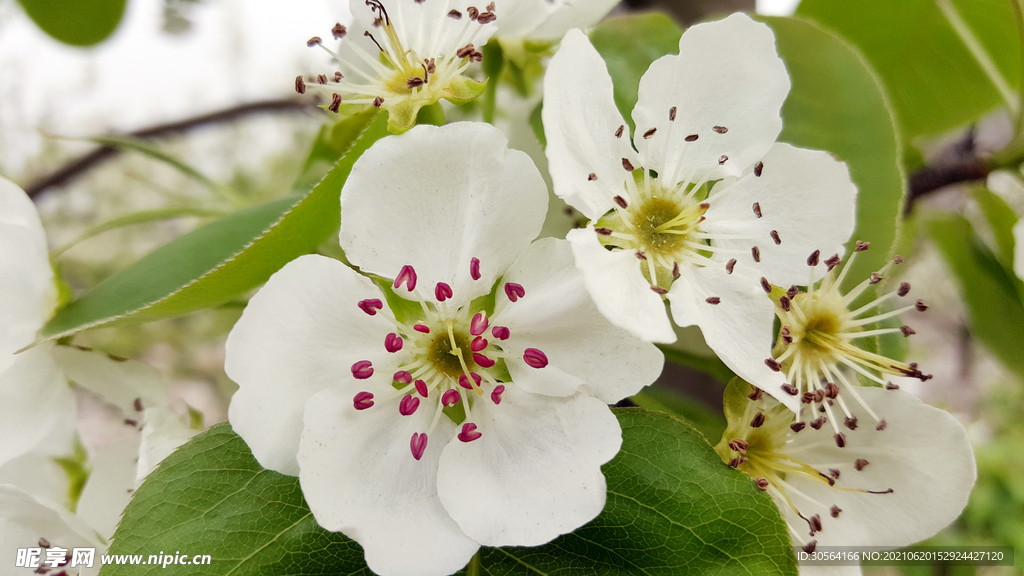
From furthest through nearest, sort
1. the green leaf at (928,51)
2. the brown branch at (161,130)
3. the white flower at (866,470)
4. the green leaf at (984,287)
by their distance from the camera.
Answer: the brown branch at (161,130)
the green leaf at (928,51)
the green leaf at (984,287)
the white flower at (866,470)

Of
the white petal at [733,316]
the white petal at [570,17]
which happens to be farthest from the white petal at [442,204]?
the white petal at [570,17]

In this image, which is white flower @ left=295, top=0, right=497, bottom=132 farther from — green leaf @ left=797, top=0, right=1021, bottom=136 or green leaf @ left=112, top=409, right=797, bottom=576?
green leaf @ left=797, top=0, right=1021, bottom=136

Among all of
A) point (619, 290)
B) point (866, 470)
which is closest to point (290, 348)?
point (619, 290)

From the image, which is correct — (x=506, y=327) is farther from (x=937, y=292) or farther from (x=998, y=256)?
(x=937, y=292)

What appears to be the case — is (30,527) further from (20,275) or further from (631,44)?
(631,44)

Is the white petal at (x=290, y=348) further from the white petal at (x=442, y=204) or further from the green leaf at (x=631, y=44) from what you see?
the green leaf at (x=631, y=44)

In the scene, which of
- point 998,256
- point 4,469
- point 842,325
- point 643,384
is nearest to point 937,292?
point 998,256
